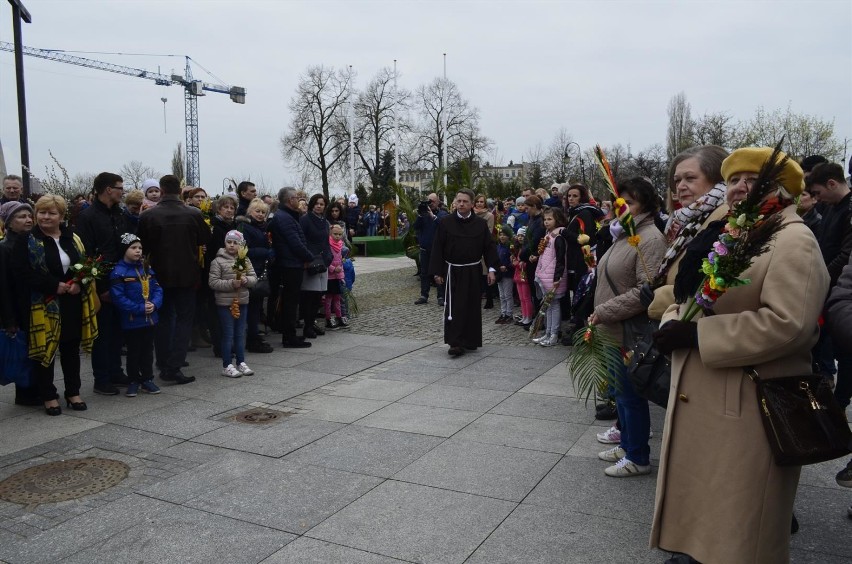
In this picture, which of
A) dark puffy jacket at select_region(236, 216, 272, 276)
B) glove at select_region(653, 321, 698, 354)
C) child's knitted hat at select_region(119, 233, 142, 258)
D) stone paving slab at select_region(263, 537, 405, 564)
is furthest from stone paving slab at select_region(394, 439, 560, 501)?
dark puffy jacket at select_region(236, 216, 272, 276)

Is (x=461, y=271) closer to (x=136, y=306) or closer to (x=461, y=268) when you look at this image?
(x=461, y=268)

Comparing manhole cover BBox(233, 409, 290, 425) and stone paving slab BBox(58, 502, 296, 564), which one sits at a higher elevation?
stone paving slab BBox(58, 502, 296, 564)

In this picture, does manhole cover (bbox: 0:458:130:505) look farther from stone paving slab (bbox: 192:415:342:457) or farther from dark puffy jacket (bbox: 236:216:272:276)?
dark puffy jacket (bbox: 236:216:272:276)

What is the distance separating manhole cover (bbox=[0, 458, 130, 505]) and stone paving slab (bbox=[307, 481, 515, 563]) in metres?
1.71

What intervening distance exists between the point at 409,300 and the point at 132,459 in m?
9.37

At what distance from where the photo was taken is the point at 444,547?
3.64 meters

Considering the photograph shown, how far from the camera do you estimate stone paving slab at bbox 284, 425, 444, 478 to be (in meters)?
4.86

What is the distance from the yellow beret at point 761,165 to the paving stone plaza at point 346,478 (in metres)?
1.16

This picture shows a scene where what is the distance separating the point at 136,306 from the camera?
668 centimetres

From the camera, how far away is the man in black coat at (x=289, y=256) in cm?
929

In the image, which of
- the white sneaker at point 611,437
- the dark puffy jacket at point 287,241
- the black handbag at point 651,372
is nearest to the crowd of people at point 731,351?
the black handbag at point 651,372

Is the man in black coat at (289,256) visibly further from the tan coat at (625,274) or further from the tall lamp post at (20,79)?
the tall lamp post at (20,79)

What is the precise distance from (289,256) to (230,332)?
1.86m

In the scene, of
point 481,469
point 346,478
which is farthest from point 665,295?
point 346,478
